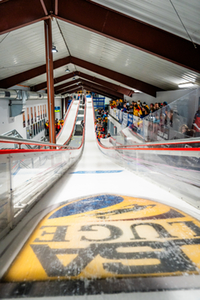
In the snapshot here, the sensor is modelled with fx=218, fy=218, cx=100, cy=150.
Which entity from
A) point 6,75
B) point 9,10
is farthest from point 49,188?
point 6,75

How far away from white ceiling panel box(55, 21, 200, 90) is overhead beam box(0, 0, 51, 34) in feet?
7.73

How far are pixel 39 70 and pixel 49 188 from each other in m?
11.9

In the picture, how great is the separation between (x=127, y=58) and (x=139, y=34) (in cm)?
395

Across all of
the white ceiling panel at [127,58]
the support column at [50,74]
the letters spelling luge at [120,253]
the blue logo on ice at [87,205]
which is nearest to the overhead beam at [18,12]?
the support column at [50,74]

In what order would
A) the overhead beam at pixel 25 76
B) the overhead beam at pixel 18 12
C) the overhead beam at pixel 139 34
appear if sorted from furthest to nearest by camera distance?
1. the overhead beam at pixel 25 76
2. the overhead beam at pixel 139 34
3. the overhead beam at pixel 18 12

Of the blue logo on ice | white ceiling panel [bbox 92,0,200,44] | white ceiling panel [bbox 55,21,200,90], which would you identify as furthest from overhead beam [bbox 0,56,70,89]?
the blue logo on ice

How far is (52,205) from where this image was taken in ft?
9.52

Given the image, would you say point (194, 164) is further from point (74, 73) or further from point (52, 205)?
point (74, 73)

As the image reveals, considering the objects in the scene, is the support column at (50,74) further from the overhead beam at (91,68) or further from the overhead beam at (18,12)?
the overhead beam at (91,68)

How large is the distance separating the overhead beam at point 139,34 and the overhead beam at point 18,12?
1.08 meters

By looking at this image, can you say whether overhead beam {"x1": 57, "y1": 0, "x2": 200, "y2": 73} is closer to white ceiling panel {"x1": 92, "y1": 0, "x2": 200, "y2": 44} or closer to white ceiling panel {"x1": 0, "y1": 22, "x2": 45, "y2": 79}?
white ceiling panel {"x1": 92, "y1": 0, "x2": 200, "y2": 44}

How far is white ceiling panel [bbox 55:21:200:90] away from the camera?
31.1 ft

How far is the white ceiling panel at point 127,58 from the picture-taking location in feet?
31.1

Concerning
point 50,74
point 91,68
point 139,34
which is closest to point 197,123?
point 139,34
